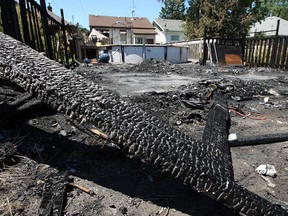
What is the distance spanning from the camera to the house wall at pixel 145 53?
18.3 metres

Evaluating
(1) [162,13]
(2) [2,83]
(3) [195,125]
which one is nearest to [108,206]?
(3) [195,125]

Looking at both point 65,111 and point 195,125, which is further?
point 195,125

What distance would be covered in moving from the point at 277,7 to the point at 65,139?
5289 cm

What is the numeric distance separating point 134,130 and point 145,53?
1790cm

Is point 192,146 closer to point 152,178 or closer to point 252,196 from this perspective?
point 252,196

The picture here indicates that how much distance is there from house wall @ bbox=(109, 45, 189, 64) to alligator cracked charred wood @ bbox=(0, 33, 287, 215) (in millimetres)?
17411

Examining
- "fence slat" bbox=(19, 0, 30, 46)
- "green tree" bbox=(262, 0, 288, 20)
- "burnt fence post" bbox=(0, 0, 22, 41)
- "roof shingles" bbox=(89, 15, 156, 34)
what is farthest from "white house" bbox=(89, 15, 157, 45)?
"burnt fence post" bbox=(0, 0, 22, 41)

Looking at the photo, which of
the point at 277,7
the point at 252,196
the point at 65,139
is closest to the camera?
the point at 252,196

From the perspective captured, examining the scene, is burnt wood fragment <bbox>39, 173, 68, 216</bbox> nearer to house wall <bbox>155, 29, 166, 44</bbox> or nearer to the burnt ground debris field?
the burnt ground debris field

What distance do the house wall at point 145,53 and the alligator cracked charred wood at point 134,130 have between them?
57.1 ft

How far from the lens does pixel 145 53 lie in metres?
18.4

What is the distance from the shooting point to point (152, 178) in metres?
1.71

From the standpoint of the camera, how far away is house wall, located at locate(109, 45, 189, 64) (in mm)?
18281

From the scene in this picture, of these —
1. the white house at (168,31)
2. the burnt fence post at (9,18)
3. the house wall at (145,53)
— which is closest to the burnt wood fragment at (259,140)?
the burnt fence post at (9,18)
